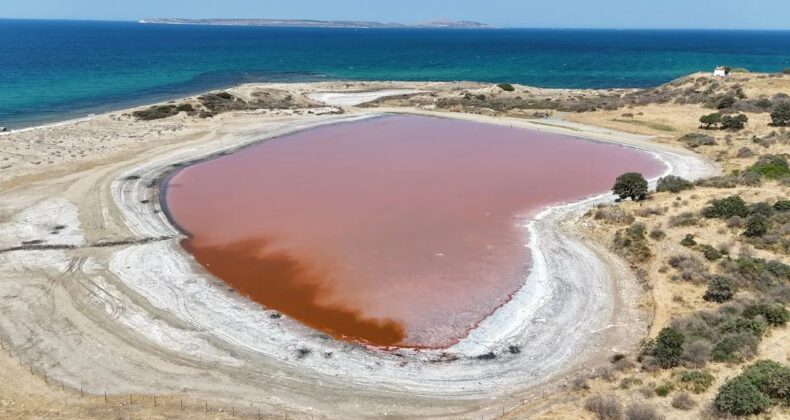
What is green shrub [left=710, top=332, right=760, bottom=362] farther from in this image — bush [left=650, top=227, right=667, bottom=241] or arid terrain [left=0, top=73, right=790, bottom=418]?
bush [left=650, top=227, right=667, bottom=241]

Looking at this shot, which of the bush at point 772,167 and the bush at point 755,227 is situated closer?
the bush at point 755,227

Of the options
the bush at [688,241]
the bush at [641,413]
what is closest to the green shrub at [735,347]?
the bush at [641,413]

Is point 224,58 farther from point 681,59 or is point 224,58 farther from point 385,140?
point 681,59

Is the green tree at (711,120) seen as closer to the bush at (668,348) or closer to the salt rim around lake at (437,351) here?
the salt rim around lake at (437,351)

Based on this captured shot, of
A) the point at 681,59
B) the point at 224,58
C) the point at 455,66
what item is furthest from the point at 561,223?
the point at 681,59

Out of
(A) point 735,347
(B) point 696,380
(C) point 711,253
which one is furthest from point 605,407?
(C) point 711,253
